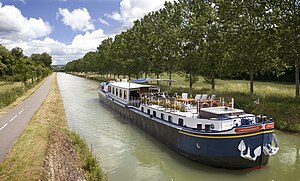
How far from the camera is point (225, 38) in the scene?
104 ft

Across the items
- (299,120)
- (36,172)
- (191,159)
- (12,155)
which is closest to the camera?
(36,172)

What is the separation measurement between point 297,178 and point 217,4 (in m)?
23.3

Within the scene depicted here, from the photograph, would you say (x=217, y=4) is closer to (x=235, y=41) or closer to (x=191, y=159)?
(x=235, y=41)

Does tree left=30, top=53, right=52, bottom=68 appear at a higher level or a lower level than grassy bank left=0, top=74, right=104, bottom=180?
higher

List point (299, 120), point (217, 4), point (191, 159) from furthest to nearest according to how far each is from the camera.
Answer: point (217, 4), point (299, 120), point (191, 159)

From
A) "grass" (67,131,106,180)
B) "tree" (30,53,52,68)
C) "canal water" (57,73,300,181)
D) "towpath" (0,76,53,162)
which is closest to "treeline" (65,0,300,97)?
"canal water" (57,73,300,181)

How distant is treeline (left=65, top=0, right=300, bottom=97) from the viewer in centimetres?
2548

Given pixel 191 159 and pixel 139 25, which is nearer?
pixel 191 159

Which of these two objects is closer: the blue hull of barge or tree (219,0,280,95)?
the blue hull of barge

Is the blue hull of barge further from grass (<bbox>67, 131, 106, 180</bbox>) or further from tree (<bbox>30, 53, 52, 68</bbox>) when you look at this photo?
tree (<bbox>30, 53, 52, 68</bbox>)

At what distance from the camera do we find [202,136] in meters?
14.4

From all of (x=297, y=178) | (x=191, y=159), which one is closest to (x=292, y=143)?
(x=297, y=178)

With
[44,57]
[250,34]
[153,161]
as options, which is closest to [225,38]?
[250,34]

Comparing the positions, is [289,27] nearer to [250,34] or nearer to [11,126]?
[250,34]
